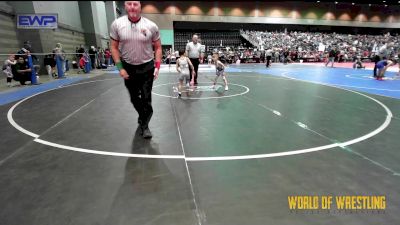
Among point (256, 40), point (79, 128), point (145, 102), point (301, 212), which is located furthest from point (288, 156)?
point (256, 40)

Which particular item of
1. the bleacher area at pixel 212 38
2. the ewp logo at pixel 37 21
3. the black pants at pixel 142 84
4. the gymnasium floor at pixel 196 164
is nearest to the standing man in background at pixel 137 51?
the black pants at pixel 142 84

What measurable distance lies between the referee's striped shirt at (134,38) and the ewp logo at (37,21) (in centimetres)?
1207

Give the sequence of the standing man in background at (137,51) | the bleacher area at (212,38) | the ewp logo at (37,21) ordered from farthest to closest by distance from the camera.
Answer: the bleacher area at (212,38)
the ewp logo at (37,21)
the standing man in background at (137,51)

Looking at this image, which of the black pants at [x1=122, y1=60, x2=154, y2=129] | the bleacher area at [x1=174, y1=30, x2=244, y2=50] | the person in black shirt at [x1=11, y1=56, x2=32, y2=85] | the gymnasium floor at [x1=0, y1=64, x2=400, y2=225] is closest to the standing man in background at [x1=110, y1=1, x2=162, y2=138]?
the black pants at [x1=122, y1=60, x2=154, y2=129]

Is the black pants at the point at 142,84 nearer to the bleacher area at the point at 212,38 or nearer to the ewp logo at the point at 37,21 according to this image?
the ewp logo at the point at 37,21

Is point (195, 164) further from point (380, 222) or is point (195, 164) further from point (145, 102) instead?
point (380, 222)

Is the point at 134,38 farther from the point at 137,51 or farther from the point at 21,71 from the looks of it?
the point at 21,71

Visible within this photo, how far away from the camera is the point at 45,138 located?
4227 millimetres

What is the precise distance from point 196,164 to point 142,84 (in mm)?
→ 1758

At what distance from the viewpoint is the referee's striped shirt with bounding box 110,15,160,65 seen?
3826 millimetres

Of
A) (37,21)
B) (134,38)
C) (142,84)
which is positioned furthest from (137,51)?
(37,21)

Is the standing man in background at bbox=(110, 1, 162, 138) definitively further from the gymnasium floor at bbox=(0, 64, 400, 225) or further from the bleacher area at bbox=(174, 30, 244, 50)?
the bleacher area at bbox=(174, 30, 244, 50)

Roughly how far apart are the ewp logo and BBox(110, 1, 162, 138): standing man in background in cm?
1205

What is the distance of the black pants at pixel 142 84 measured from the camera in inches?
161
